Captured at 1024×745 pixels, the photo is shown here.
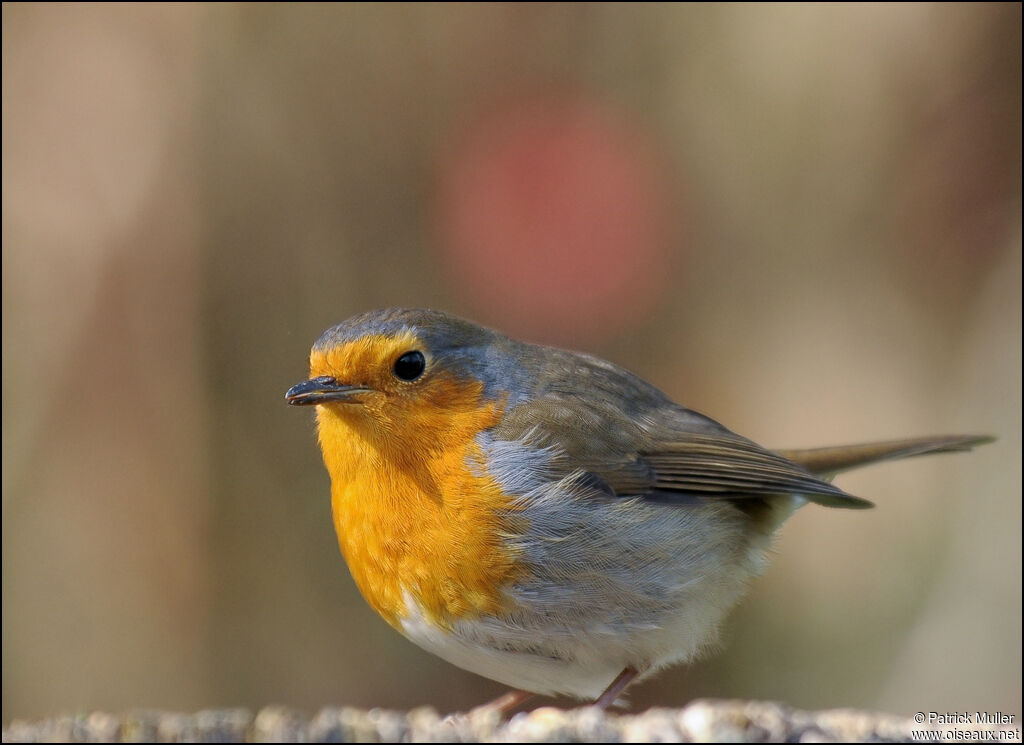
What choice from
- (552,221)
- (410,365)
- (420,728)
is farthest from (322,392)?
(552,221)

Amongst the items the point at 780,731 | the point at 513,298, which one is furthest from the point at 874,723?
the point at 513,298

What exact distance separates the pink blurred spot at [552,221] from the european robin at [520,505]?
1870 mm

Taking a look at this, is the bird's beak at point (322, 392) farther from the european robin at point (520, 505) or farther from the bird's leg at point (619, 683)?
the bird's leg at point (619, 683)

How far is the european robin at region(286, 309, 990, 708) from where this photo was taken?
286 cm

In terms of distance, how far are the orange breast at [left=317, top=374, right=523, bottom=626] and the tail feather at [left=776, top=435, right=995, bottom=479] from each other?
125 cm

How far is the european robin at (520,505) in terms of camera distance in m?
2.86

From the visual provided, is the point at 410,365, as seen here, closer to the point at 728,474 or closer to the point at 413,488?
the point at 413,488

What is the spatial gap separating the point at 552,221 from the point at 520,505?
270 cm

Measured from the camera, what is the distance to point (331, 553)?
560 centimetres

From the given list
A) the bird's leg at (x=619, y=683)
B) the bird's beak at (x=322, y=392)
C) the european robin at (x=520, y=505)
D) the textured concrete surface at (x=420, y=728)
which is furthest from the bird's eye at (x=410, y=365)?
the textured concrete surface at (x=420, y=728)

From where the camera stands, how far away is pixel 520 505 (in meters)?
2.95

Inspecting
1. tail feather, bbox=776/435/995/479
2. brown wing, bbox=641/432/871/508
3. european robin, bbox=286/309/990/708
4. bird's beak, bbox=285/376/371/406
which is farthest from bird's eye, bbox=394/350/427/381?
tail feather, bbox=776/435/995/479

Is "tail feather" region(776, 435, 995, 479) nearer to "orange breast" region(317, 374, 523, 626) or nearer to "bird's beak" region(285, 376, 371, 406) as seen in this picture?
"orange breast" region(317, 374, 523, 626)

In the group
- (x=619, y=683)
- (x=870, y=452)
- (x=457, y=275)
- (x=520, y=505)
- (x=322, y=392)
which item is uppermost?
(x=322, y=392)
